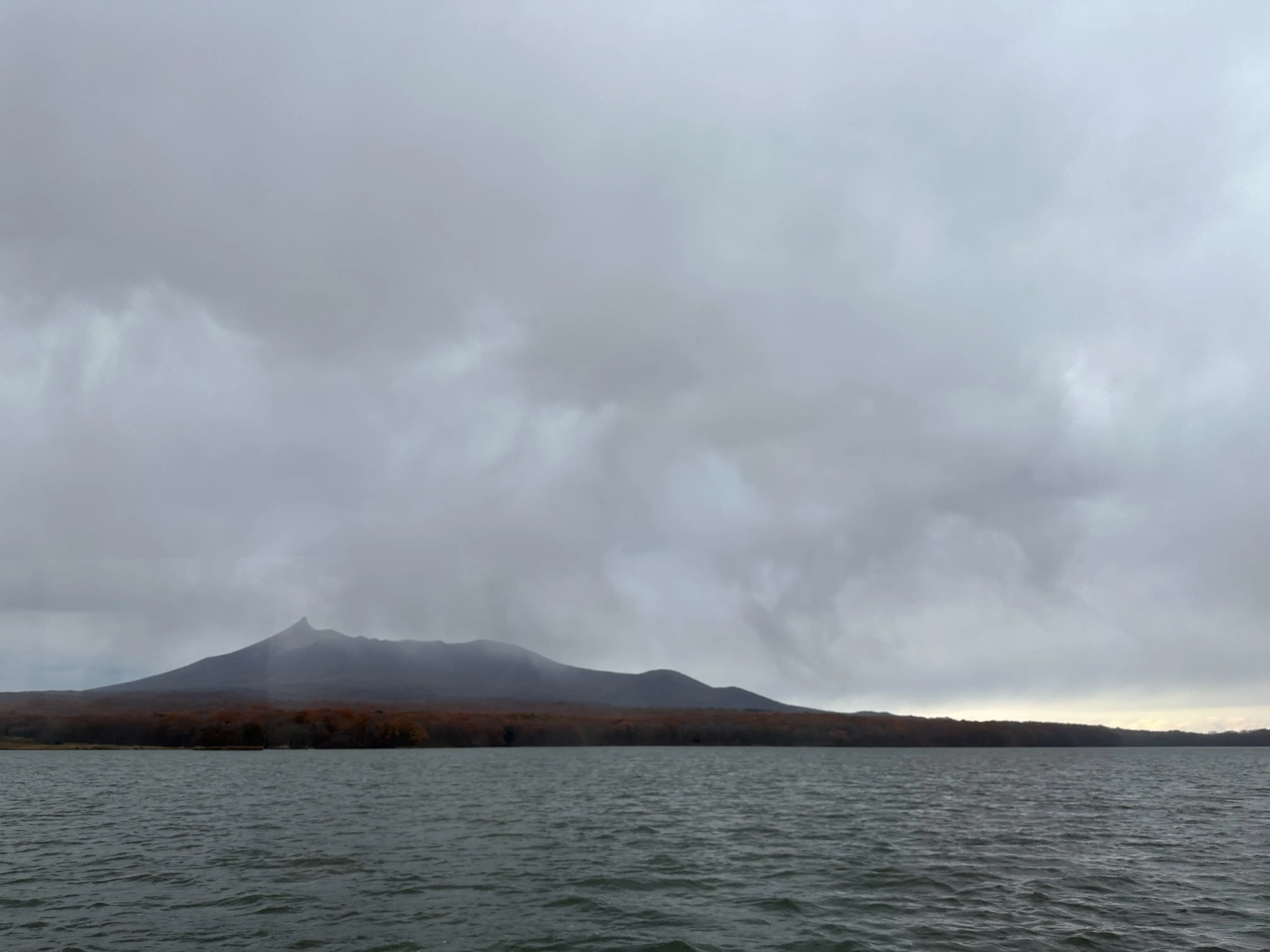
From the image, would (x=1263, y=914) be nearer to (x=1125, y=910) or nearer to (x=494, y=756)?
(x=1125, y=910)

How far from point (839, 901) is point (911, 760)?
169 m

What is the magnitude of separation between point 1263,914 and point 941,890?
1012 centimetres

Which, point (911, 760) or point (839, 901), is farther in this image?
point (911, 760)

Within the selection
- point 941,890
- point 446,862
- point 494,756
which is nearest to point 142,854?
point 446,862

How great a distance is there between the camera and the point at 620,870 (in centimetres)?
3509

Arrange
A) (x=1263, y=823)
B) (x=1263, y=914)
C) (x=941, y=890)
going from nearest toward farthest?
1. (x=1263, y=914)
2. (x=941, y=890)
3. (x=1263, y=823)

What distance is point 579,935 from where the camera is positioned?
2447 cm

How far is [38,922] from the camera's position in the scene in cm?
2514

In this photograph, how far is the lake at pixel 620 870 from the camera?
24703mm

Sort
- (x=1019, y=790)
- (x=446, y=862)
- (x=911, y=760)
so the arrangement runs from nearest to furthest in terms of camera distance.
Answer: (x=446, y=862)
(x=1019, y=790)
(x=911, y=760)

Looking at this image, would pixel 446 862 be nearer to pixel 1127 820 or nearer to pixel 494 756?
pixel 1127 820

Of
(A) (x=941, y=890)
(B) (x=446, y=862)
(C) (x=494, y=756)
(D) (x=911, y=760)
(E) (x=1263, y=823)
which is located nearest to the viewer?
(A) (x=941, y=890)

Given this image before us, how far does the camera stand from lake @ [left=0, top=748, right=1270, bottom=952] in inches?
973

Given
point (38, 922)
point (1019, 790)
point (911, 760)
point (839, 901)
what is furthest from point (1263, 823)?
point (911, 760)
